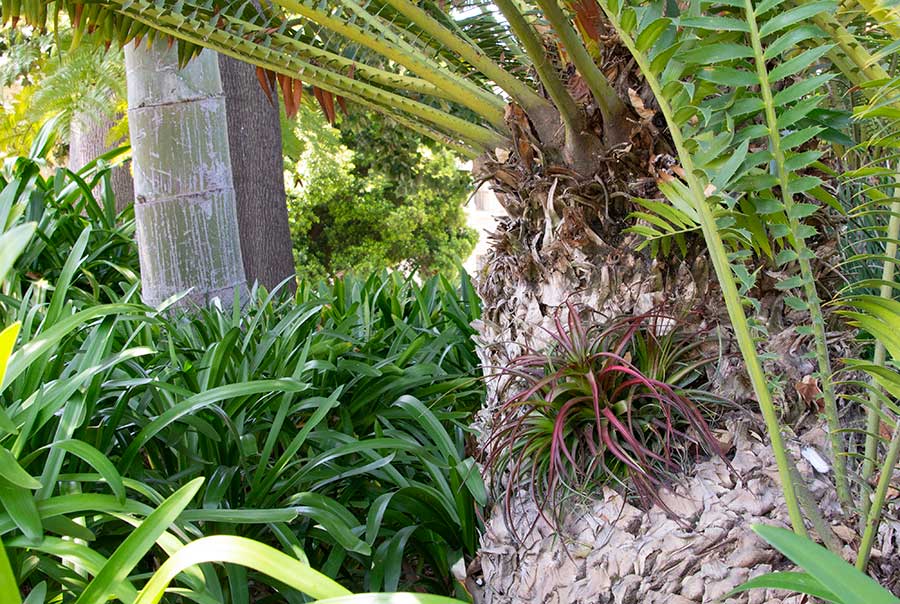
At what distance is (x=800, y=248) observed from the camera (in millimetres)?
1284

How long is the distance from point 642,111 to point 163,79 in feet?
6.71

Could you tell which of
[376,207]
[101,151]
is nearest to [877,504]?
[101,151]

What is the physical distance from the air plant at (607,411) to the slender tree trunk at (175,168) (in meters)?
1.73

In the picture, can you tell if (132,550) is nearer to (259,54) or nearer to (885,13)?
(885,13)

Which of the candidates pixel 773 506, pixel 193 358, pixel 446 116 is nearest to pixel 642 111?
pixel 446 116

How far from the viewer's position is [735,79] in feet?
4.05

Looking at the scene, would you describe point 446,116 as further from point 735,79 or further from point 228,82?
point 228,82

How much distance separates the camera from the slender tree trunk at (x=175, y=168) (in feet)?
9.62

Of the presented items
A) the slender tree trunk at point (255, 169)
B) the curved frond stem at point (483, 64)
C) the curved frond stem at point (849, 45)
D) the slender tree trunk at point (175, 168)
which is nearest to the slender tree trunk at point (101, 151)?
the slender tree trunk at point (255, 169)

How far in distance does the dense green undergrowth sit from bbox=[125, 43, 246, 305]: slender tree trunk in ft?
0.80

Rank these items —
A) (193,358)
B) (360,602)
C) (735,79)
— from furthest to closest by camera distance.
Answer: (193,358), (735,79), (360,602)

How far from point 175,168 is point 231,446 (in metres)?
1.44

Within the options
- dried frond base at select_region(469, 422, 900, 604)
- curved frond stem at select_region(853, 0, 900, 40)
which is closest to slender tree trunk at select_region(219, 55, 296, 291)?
dried frond base at select_region(469, 422, 900, 604)

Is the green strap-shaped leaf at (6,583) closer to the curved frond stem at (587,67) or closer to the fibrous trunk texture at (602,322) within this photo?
the fibrous trunk texture at (602,322)
